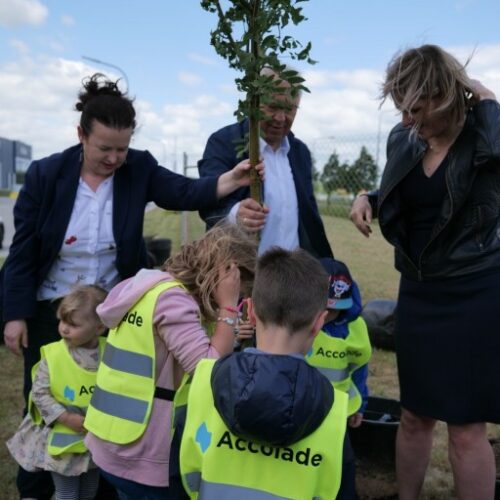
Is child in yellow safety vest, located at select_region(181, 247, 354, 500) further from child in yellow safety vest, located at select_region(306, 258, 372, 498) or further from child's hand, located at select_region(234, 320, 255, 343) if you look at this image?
child in yellow safety vest, located at select_region(306, 258, 372, 498)

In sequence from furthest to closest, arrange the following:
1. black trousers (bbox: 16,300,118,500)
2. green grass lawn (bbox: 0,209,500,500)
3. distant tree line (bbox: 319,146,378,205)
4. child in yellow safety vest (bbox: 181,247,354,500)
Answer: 1. distant tree line (bbox: 319,146,378,205)
2. green grass lawn (bbox: 0,209,500,500)
3. black trousers (bbox: 16,300,118,500)
4. child in yellow safety vest (bbox: 181,247,354,500)

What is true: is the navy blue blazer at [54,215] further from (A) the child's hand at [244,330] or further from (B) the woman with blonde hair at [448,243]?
(B) the woman with blonde hair at [448,243]

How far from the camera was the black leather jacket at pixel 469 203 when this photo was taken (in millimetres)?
2330

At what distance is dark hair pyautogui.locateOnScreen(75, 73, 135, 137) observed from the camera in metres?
2.70

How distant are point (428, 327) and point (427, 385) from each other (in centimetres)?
23

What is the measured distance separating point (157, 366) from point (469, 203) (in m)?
1.29

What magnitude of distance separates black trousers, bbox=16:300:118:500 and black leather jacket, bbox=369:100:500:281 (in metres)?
1.68

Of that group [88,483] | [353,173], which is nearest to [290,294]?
[88,483]

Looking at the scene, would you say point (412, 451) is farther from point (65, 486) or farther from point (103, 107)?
point (103, 107)

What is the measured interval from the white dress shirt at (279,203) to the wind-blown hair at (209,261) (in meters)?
0.68

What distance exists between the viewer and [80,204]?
113 inches

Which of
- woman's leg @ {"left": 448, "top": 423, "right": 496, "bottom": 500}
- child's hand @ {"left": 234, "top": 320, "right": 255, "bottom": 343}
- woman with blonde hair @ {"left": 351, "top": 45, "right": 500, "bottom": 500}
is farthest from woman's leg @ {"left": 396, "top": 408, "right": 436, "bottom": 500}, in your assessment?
child's hand @ {"left": 234, "top": 320, "right": 255, "bottom": 343}

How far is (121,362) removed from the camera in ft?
7.24

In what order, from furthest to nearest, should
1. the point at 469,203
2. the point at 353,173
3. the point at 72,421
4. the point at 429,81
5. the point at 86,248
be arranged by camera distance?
the point at 353,173
the point at 86,248
the point at 72,421
the point at 469,203
the point at 429,81
